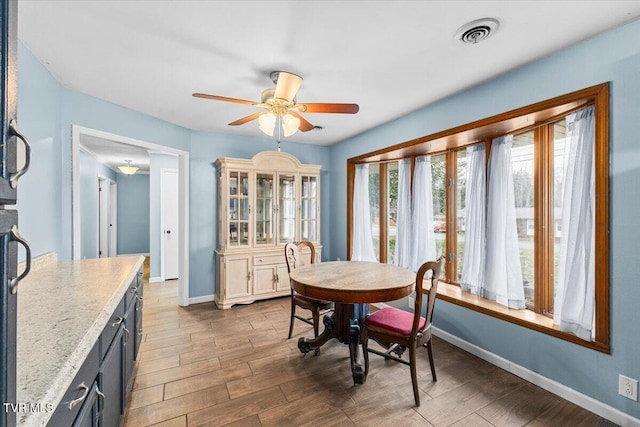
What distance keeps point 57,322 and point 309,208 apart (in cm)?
365

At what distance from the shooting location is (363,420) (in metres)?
1.85

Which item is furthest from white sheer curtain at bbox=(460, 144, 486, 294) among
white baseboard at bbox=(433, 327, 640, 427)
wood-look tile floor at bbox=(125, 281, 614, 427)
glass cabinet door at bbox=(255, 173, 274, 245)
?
glass cabinet door at bbox=(255, 173, 274, 245)

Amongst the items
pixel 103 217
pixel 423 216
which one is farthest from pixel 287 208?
pixel 103 217

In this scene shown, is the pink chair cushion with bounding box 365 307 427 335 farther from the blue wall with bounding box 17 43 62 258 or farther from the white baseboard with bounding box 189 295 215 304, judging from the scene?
the white baseboard with bounding box 189 295 215 304

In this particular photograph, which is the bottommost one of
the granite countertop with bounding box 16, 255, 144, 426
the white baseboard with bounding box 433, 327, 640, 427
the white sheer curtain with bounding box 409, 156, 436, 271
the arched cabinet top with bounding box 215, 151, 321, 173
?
the white baseboard with bounding box 433, 327, 640, 427

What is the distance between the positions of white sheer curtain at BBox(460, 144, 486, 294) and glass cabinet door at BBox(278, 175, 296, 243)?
7.89 feet

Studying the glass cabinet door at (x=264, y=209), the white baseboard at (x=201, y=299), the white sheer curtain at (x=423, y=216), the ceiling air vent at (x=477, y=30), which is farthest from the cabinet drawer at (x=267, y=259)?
the ceiling air vent at (x=477, y=30)

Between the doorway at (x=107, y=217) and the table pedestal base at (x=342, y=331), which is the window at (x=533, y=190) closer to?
the table pedestal base at (x=342, y=331)

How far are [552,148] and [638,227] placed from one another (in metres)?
0.92

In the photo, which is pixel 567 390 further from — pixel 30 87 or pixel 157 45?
pixel 30 87

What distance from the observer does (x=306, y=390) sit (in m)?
2.15

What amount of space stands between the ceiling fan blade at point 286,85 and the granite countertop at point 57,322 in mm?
1556

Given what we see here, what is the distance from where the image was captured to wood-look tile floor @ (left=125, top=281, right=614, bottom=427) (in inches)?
73.5

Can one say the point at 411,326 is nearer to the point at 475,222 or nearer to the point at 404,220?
the point at 475,222
